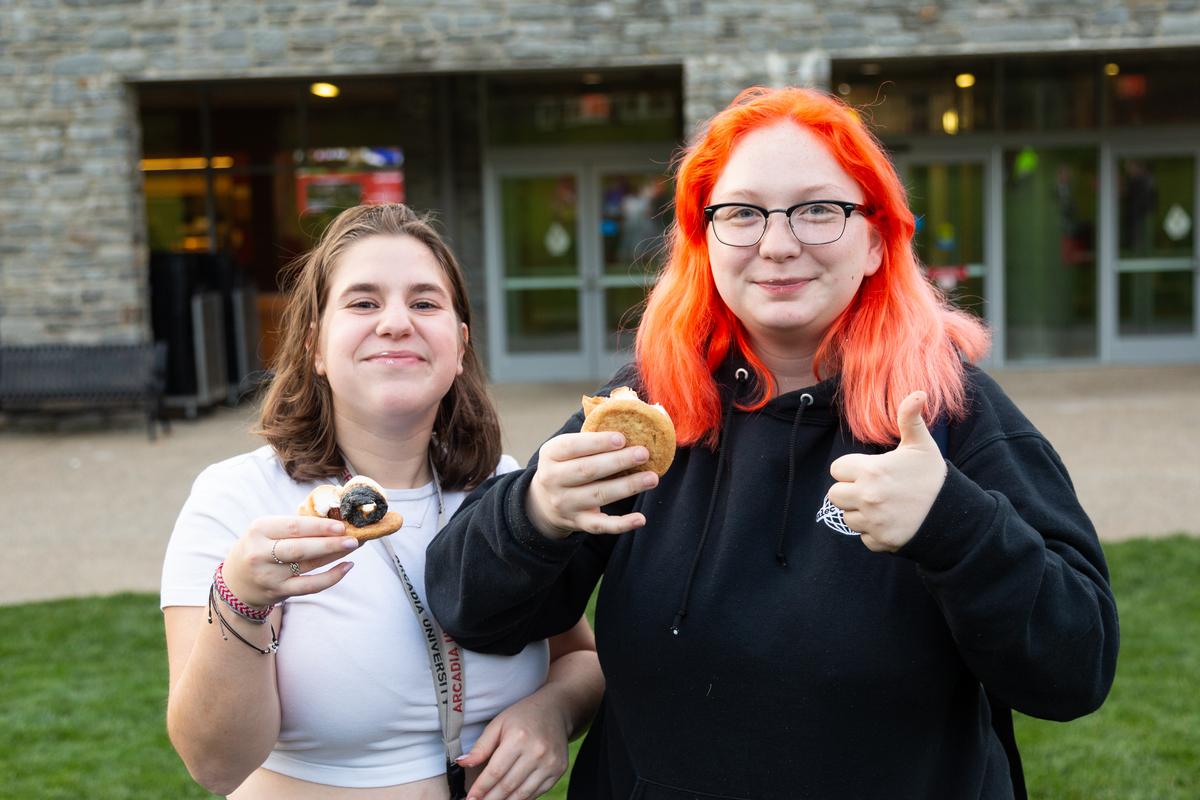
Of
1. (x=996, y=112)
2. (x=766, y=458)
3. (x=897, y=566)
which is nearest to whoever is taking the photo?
(x=897, y=566)

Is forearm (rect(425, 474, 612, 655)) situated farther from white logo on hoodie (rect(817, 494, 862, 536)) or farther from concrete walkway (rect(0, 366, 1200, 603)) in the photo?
concrete walkway (rect(0, 366, 1200, 603))

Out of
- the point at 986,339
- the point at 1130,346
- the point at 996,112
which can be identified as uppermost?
the point at 996,112

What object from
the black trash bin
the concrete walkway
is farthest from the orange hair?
the black trash bin

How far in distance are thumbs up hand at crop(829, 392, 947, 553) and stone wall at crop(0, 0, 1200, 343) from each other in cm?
1088

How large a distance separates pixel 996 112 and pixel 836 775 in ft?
46.6

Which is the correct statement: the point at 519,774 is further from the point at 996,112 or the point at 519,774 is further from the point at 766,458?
the point at 996,112

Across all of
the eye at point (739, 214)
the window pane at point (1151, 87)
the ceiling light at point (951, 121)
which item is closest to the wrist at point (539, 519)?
the eye at point (739, 214)

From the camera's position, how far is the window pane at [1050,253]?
49.5ft

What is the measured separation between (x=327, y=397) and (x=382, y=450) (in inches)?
5.8

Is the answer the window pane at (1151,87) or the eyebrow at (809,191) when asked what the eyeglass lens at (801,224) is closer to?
the eyebrow at (809,191)

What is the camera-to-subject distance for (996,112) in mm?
14922

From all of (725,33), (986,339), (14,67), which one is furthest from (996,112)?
(986,339)

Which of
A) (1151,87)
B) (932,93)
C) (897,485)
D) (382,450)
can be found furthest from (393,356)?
(1151,87)

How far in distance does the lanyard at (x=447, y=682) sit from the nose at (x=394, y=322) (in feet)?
1.35
